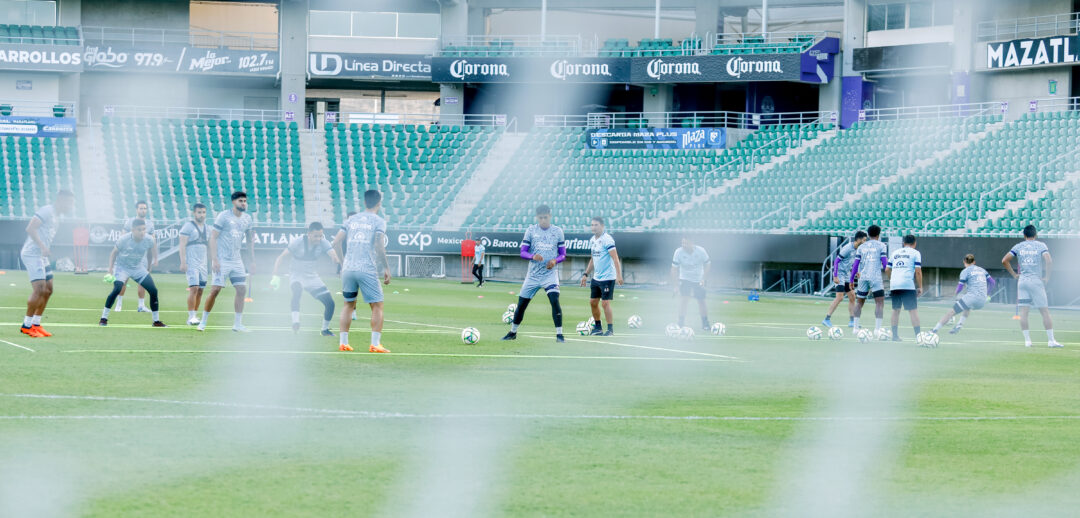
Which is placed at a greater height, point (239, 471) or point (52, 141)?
point (52, 141)

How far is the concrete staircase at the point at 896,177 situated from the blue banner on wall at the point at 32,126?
26.4 m

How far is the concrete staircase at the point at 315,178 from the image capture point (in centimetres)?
4803

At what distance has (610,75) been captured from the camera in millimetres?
51656

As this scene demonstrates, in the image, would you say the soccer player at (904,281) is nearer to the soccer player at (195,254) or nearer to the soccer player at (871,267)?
the soccer player at (871,267)

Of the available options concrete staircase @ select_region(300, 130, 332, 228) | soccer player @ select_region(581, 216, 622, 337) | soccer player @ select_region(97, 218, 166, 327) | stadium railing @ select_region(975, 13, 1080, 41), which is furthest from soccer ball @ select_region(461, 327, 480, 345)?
stadium railing @ select_region(975, 13, 1080, 41)

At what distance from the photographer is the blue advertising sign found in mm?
49250

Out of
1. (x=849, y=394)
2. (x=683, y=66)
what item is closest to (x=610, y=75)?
(x=683, y=66)

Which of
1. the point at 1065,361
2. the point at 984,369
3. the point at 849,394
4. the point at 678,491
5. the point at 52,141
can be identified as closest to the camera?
the point at 678,491

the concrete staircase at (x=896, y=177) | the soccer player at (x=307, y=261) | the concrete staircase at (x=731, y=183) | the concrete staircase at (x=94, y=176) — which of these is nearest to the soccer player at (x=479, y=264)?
the concrete staircase at (x=731, y=183)

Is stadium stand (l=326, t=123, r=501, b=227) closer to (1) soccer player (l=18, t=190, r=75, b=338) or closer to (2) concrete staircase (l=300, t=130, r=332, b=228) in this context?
(2) concrete staircase (l=300, t=130, r=332, b=228)

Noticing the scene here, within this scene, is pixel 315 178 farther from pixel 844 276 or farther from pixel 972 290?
pixel 972 290

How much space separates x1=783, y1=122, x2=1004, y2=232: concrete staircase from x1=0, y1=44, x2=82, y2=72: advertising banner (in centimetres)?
2798

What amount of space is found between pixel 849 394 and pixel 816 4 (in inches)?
1615

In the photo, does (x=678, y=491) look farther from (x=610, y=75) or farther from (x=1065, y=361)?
(x=610, y=75)
